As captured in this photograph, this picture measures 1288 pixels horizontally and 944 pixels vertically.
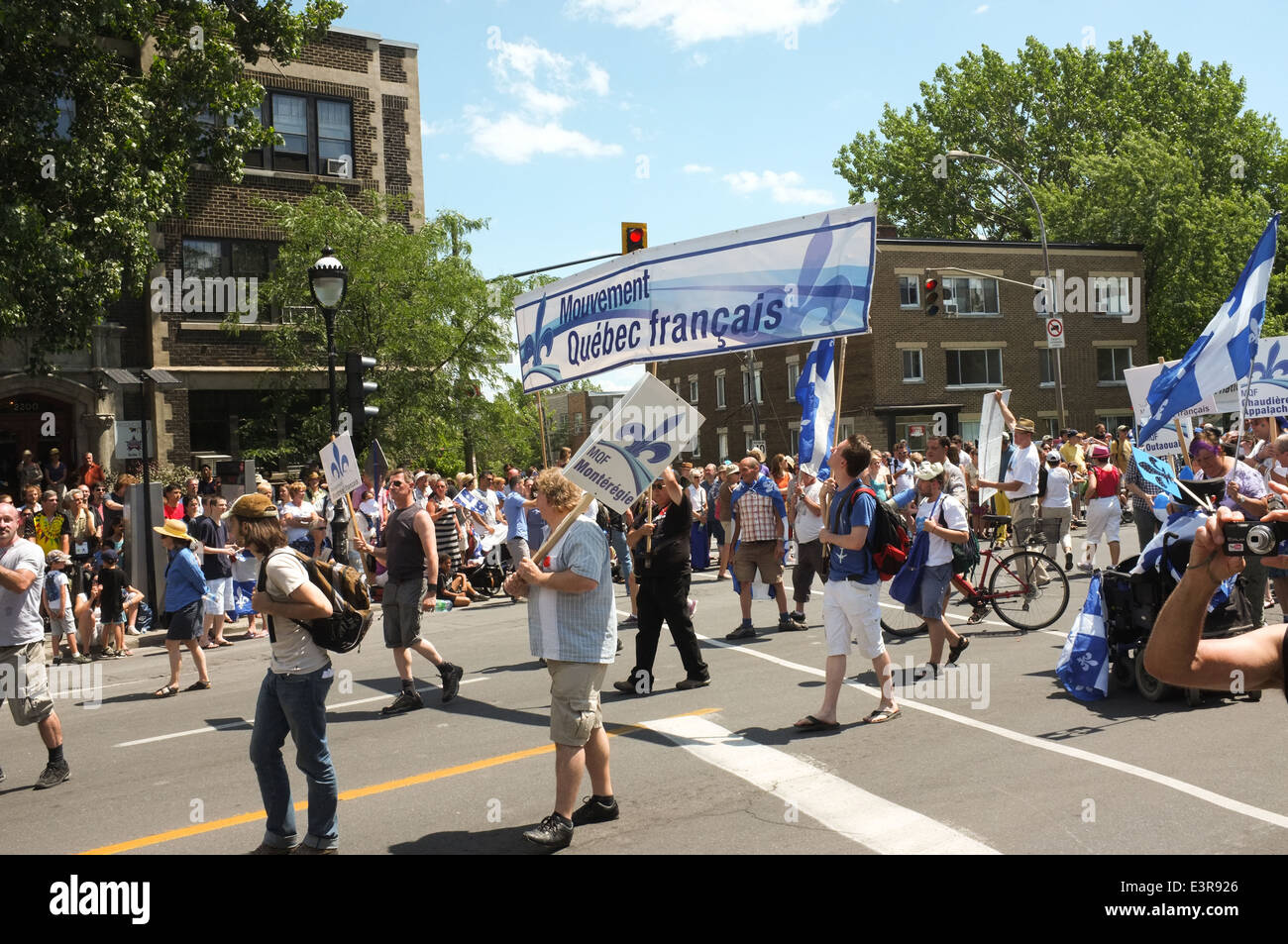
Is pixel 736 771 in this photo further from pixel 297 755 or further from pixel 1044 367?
pixel 1044 367

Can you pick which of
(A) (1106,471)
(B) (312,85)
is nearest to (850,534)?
(A) (1106,471)

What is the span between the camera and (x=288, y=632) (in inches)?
216

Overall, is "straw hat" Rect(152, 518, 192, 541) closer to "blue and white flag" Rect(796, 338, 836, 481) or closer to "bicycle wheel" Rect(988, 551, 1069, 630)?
"blue and white flag" Rect(796, 338, 836, 481)

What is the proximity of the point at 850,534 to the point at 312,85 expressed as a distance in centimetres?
2293

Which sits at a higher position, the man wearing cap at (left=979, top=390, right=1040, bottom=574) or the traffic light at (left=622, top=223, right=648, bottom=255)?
the traffic light at (left=622, top=223, right=648, bottom=255)

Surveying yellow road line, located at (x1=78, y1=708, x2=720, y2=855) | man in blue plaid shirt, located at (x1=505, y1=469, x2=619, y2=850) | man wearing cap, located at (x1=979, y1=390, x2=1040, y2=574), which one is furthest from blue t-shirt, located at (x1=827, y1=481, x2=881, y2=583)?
man wearing cap, located at (x1=979, y1=390, x2=1040, y2=574)

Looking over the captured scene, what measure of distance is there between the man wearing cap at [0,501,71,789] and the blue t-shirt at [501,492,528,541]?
900cm

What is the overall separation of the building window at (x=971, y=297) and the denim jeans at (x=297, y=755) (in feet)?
138

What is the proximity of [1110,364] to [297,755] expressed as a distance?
48694 millimetres

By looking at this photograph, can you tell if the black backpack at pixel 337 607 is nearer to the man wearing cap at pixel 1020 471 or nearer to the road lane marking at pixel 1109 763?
the road lane marking at pixel 1109 763

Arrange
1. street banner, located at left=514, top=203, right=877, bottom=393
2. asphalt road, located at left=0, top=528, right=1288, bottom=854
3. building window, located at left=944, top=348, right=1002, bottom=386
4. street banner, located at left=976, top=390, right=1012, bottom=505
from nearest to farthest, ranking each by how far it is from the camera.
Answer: asphalt road, located at left=0, top=528, right=1288, bottom=854
street banner, located at left=514, top=203, right=877, bottom=393
street banner, located at left=976, top=390, right=1012, bottom=505
building window, located at left=944, top=348, right=1002, bottom=386

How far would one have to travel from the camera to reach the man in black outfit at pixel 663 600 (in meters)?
8.95

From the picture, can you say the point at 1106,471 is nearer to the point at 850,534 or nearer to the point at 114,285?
the point at 850,534

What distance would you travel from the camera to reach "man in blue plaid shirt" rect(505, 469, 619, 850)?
5480 mm
